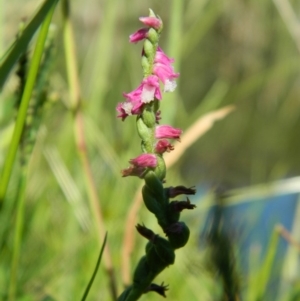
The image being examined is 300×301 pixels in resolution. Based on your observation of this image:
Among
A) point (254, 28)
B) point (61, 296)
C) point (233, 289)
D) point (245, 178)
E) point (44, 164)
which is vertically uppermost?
point (254, 28)

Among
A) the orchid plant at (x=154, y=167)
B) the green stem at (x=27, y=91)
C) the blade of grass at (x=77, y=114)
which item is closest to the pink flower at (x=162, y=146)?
the orchid plant at (x=154, y=167)

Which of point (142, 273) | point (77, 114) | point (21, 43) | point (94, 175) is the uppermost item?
point (94, 175)

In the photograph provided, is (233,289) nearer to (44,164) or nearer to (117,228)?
(117,228)

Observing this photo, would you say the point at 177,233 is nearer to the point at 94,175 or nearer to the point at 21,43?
the point at 21,43

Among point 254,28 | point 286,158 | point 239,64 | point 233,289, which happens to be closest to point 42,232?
point 233,289

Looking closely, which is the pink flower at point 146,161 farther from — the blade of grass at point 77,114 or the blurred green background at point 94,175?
the blade of grass at point 77,114

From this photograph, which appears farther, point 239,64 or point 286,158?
point 239,64

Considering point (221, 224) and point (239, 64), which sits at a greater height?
point (239, 64)

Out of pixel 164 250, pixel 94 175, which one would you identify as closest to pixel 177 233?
pixel 164 250
